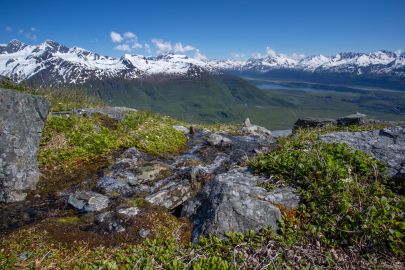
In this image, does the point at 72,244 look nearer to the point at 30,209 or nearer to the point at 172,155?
the point at 30,209

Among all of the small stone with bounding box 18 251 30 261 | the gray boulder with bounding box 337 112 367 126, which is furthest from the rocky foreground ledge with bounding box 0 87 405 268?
the gray boulder with bounding box 337 112 367 126

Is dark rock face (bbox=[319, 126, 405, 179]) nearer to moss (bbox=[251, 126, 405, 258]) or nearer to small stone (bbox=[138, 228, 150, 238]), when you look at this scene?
moss (bbox=[251, 126, 405, 258])

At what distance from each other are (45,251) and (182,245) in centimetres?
265

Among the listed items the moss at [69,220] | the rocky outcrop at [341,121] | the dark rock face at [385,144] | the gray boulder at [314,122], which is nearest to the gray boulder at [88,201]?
the moss at [69,220]

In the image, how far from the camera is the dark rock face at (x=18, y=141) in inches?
370

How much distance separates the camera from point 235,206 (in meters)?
6.82

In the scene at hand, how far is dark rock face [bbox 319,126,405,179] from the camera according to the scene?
26.7ft

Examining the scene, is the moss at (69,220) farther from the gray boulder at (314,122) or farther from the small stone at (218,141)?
the gray boulder at (314,122)

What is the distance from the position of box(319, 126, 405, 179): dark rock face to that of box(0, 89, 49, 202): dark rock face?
9770 millimetres

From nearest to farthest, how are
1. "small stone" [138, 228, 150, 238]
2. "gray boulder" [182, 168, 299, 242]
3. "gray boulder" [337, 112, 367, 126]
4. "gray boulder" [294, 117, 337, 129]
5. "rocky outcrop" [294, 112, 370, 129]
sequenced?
"gray boulder" [182, 168, 299, 242] → "small stone" [138, 228, 150, 238] → "gray boulder" [337, 112, 367, 126] → "rocky outcrop" [294, 112, 370, 129] → "gray boulder" [294, 117, 337, 129]

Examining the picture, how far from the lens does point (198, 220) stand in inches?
280

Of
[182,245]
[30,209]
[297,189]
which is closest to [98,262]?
[182,245]

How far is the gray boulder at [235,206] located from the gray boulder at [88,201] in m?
2.28

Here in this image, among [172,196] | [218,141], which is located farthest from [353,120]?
[172,196]
